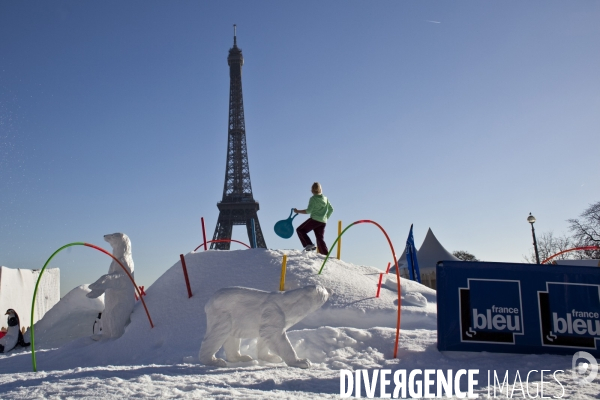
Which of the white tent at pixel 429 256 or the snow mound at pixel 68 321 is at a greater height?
the white tent at pixel 429 256

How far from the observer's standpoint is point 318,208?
8281 mm

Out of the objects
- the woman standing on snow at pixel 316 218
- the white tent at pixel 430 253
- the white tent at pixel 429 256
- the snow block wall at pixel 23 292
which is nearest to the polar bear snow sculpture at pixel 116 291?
the woman standing on snow at pixel 316 218

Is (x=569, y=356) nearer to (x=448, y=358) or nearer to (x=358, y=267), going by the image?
(x=448, y=358)

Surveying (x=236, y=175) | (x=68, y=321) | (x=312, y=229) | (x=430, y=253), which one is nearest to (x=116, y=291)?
(x=312, y=229)

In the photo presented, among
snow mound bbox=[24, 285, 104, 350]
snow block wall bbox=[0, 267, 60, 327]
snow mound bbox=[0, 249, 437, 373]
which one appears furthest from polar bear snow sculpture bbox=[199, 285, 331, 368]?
snow block wall bbox=[0, 267, 60, 327]

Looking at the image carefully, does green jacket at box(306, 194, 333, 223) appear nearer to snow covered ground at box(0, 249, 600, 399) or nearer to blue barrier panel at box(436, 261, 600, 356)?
snow covered ground at box(0, 249, 600, 399)

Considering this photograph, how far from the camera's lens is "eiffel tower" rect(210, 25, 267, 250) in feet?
123

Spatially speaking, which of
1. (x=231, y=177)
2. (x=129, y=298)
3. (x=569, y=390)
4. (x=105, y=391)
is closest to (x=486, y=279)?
(x=569, y=390)

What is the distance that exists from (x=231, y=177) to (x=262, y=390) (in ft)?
124

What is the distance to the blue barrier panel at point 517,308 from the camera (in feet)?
16.1

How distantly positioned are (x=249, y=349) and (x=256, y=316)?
3.55 ft

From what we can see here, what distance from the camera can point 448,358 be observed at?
473 centimetres

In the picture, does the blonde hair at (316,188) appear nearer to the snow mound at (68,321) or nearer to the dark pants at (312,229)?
the dark pants at (312,229)

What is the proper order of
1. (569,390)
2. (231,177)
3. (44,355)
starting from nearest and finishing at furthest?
(569,390) < (44,355) < (231,177)
